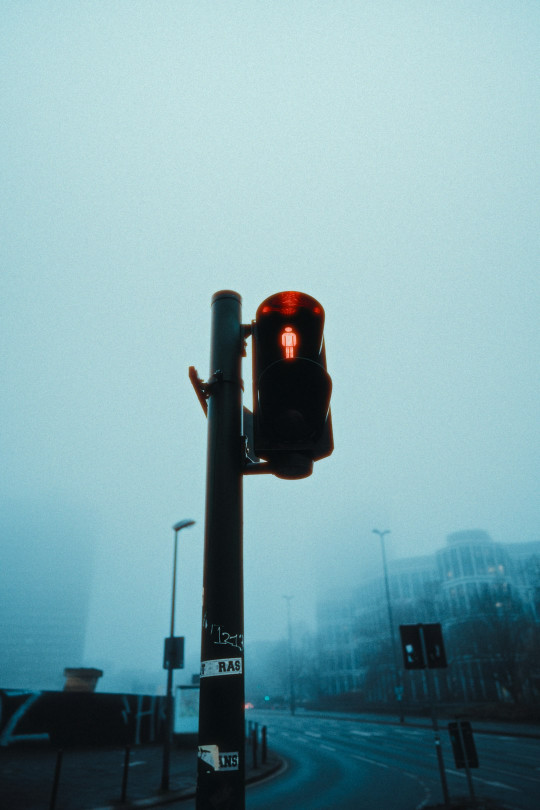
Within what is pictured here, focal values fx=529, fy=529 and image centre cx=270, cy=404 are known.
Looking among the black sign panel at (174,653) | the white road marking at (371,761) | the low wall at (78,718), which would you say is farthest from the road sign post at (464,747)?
the low wall at (78,718)

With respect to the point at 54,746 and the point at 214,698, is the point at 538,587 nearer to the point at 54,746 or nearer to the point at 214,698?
the point at 54,746

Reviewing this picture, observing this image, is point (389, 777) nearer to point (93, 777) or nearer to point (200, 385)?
point (93, 777)

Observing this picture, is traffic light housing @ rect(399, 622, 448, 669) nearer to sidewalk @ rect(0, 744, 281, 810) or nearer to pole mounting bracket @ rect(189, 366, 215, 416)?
sidewalk @ rect(0, 744, 281, 810)

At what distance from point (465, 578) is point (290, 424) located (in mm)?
105400

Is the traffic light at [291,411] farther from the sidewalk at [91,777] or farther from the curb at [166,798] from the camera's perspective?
the curb at [166,798]

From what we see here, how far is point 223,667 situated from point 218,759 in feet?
0.98

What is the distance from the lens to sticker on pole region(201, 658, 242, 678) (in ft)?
6.69

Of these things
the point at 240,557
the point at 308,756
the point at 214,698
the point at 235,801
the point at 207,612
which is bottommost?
the point at 308,756

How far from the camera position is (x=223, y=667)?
6.72 feet

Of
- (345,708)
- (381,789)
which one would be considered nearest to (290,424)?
(381,789)

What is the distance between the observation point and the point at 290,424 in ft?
8.26

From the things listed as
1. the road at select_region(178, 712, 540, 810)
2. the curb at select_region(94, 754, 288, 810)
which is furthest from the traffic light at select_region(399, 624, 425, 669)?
the curb at select_region(94, 754, 288, 810)

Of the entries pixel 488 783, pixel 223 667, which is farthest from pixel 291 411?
pixel 488 783

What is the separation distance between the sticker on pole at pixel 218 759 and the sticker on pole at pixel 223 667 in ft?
0.78
